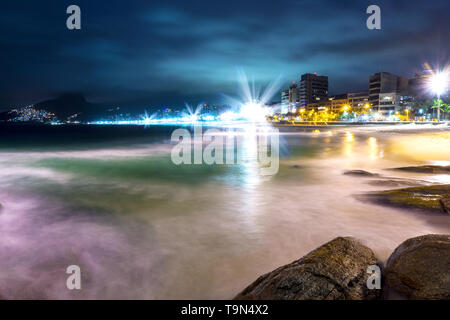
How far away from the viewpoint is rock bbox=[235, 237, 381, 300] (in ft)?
13.2

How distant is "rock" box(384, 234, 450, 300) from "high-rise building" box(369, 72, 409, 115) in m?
147

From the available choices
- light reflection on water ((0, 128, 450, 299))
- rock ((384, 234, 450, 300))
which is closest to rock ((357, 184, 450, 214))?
light reflection on water ((0, 128, 450, 299))

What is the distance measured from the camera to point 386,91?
14612cm

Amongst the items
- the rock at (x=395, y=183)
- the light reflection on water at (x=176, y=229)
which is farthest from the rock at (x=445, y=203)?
the rock at (x=395, y=183)

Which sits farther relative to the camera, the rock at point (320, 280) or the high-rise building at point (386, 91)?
the high-rise building at point (386, 91)

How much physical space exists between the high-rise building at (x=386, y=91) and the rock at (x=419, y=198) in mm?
141145

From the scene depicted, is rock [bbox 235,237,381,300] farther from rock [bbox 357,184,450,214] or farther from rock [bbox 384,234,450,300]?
rock [bbox 357,184,450,214]

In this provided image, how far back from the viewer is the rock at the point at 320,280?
13.2 ft

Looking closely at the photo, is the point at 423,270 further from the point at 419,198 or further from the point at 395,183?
the point at 395,183

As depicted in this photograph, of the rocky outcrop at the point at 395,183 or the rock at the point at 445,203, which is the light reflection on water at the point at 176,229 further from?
the rock at the point at 445,203

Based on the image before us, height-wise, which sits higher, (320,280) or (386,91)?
(386,91)

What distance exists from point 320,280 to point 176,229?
190 inches

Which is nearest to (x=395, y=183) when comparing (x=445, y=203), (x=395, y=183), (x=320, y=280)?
(x=395, y=183)
